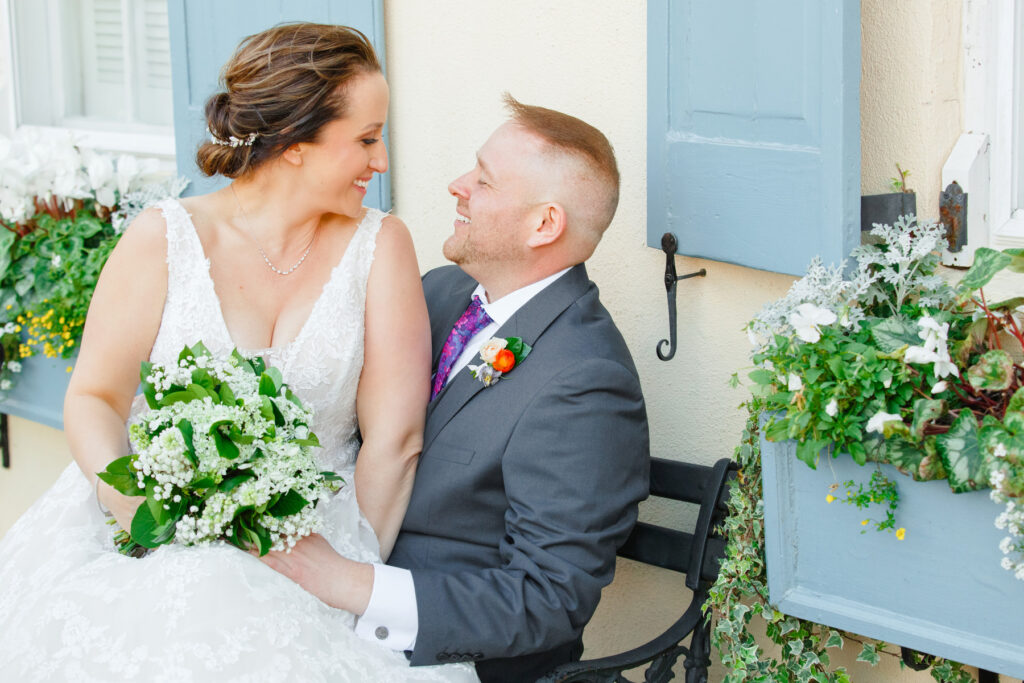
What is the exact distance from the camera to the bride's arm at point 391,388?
7.84ft

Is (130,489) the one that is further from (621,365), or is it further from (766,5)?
(766,5)

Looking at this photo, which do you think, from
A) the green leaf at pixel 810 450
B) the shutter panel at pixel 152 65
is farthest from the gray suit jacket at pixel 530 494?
the shutter panel at pixel 152 65

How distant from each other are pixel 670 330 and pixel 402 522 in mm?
832

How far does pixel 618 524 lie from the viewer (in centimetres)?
223

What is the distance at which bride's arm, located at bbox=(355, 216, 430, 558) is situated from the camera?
7.84 ft

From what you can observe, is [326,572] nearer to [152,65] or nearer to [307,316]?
[307,316]

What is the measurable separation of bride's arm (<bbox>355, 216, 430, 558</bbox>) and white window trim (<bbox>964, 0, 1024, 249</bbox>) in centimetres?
126

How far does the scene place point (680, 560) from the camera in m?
2.55

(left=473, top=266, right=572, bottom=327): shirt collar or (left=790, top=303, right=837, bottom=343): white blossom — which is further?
(left=473, top=266, right=572, bottom=327): shirt collar

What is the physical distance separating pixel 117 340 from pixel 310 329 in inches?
16.6

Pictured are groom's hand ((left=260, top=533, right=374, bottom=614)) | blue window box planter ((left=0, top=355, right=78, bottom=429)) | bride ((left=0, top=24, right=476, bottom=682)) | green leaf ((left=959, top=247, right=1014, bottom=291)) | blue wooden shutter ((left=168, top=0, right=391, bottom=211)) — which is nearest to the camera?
green leaf ((left=959, top=247, right=1014, bottom=291))

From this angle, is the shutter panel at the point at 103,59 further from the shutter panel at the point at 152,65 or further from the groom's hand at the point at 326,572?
the groom's hand at the point at 326,572

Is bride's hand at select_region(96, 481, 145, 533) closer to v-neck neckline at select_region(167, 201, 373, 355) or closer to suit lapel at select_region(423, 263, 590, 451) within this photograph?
v-neck neckline at select_region(167, 201, 373, 355)

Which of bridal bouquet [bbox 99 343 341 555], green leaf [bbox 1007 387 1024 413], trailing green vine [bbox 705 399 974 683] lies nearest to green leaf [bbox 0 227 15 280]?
bridal bouquet [bbox 99 343 341 555]
